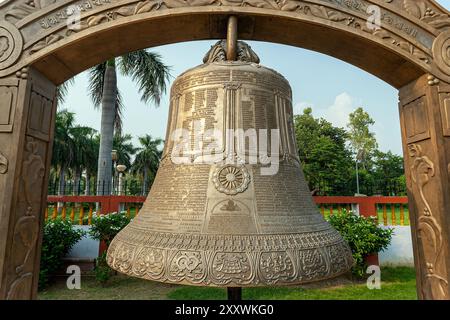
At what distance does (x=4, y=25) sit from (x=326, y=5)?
99.9 inches

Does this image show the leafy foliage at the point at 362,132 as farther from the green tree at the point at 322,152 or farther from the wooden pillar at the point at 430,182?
the wooden pillar at the point at 430,182

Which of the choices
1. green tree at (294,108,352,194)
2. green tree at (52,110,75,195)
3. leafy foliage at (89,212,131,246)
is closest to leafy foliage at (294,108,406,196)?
green tree at (294,108,352,194)

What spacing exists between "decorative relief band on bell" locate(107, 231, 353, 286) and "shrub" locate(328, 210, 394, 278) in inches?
209

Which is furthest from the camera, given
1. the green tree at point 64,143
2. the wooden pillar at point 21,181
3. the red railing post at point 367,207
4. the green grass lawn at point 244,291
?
the green tree at point 64,143

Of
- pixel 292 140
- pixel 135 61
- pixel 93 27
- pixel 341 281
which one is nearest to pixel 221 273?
pixel 292 140

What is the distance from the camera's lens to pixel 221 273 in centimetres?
133

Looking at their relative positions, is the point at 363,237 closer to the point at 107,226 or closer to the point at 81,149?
the point at 107,226

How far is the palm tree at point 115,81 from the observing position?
9.02 metres

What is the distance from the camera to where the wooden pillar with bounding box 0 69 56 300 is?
6.49ft

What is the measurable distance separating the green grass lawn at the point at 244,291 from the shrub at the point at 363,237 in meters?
0.54

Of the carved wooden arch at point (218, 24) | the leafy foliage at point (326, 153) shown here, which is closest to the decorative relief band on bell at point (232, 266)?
the carved wooden arch at point (218, 24)

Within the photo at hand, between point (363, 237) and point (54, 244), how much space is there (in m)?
6.74

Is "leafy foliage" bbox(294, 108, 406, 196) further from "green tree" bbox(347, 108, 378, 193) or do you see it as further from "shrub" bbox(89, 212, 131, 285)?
"shrub" bbox(89, 212, 131, 285)
